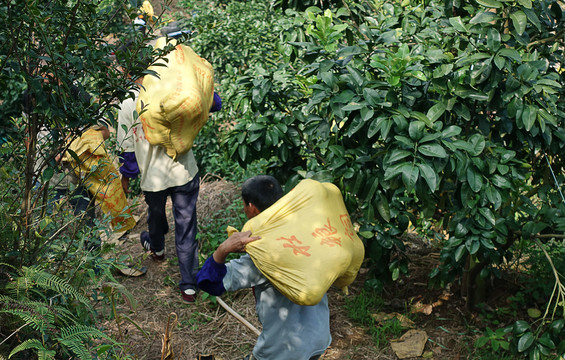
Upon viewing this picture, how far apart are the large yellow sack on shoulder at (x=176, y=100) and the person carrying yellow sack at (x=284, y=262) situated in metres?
1.21

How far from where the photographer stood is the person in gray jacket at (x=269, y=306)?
2644mm

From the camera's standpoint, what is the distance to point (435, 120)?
3.13 meters

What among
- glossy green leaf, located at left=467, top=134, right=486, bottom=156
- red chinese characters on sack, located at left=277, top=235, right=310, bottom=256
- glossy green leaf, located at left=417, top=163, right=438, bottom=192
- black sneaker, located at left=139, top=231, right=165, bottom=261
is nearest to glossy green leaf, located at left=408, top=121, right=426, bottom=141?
glossy green leaf, located at left=417, top=163, right=438, bottom=192

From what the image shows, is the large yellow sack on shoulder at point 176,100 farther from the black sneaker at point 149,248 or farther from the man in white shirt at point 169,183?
the black sneaker at point 149,248

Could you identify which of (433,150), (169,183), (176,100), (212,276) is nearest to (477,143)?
(433,150)

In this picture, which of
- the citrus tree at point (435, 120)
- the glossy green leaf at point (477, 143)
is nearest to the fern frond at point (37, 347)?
the citrus tree at point (435, 120)

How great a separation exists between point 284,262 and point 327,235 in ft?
0.77

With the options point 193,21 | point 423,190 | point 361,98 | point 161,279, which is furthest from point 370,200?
point 193,21

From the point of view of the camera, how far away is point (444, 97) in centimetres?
319

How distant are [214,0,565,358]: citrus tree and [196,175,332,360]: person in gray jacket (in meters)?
0.64

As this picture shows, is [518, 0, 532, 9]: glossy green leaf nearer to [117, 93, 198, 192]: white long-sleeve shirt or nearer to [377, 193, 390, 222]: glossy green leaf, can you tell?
[377, 193, 390, 222]: glossy green leaf

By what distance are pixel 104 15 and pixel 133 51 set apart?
0.23 metres

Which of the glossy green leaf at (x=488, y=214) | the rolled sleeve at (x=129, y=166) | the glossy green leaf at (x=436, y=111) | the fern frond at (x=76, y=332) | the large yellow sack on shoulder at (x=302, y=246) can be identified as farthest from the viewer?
the rolled sleeve at (x=129, y=166)

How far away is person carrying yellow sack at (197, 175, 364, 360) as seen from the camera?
8.27 feet
